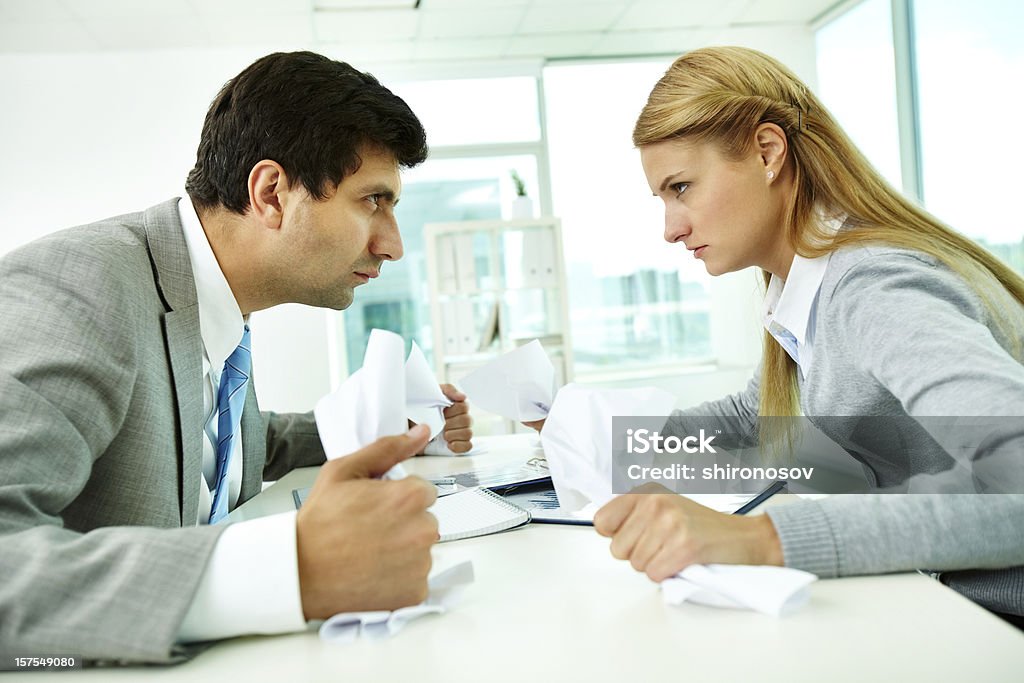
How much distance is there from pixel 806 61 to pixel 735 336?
1.83 metres

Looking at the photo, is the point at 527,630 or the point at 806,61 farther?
the point at 806,61

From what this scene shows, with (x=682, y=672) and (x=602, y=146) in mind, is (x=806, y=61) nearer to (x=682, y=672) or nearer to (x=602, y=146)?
(x=602, y=146)

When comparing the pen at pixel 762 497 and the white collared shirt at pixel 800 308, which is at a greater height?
the white collared shirt at pixel 800 308

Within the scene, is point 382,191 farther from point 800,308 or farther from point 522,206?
point 522,206

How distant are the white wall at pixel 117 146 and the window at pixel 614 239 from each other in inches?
31.4

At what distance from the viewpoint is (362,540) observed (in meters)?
0.66

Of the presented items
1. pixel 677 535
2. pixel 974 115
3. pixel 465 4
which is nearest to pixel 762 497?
pixel 677 535

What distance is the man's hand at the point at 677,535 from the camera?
0.70 m

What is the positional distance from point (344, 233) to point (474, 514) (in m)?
0.57

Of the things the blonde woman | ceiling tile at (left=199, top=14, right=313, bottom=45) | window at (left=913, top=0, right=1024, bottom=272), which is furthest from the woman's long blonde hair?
ceiling tile at (left=199, top=14, right=313, bottom=45)

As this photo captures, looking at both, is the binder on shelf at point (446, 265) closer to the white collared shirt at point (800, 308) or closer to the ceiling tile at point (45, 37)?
the ceiling tile at point (45, 37)

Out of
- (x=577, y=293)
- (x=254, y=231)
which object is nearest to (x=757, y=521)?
(x=254, y=231)

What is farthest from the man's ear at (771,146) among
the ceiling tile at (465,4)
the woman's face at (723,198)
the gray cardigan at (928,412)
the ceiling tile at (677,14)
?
the ceiling tile at (677,14)

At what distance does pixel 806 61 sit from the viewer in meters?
5.21
